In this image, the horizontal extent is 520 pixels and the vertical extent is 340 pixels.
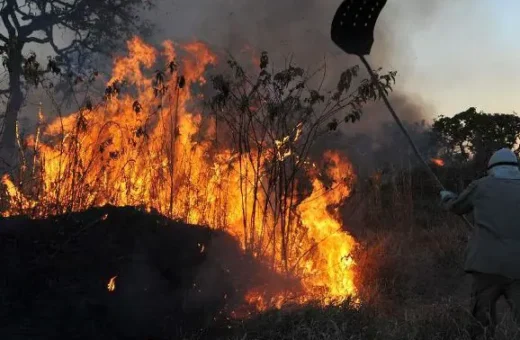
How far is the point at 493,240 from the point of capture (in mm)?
3750

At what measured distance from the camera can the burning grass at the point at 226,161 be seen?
5852 mm

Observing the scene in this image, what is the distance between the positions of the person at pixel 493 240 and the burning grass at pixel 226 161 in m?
1.89

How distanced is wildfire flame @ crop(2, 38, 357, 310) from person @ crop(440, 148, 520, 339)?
175 cm

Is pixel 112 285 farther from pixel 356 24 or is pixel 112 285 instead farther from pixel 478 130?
pixel 478 130

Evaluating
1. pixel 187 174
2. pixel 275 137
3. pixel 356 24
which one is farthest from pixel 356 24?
pixel 187 174

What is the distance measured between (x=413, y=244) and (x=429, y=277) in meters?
1.45

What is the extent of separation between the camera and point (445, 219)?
32.5 ft

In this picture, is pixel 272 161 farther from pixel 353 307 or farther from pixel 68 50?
pixel 68 50

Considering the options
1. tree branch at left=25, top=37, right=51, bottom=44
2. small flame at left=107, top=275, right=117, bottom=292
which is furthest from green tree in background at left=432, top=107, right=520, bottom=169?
tree branch at left=25, top=37, right=51, bottom=44

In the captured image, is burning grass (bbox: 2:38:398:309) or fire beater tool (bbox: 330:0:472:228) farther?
burning grass (bbox: 2:38:398:309)

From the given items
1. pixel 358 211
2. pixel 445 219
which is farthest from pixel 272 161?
pixel 445 219

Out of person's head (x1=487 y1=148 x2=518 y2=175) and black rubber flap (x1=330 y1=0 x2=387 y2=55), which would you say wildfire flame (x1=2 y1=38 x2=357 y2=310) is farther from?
black rubber flap (x1=330 y1=0 x2=387 y2=55)

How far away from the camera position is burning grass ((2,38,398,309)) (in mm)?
5852

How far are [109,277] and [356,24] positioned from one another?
2.73 meters
